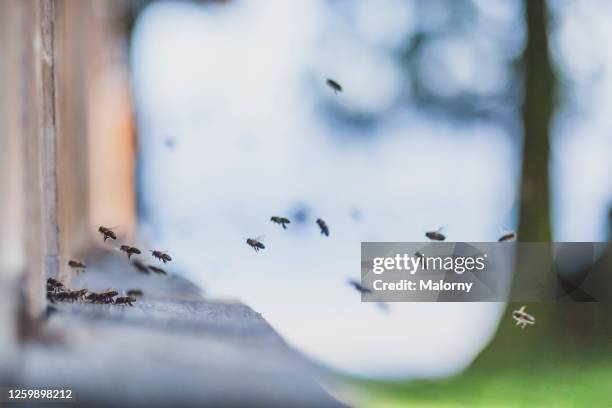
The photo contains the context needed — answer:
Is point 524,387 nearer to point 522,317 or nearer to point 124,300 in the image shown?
point 522,317

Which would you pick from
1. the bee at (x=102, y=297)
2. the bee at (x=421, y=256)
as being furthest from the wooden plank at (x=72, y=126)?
the bee at (x=421, y=256)

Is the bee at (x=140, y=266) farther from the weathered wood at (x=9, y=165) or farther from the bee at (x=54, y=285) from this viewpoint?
the weathered wood at (x=9, y=165)

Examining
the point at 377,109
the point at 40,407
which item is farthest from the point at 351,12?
the point at 40,407

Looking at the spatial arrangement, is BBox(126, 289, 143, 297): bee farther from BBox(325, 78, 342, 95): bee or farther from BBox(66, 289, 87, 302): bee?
BBox(325, 78, 342, 95): bee

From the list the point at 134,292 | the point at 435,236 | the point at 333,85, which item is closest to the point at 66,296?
the point at 134,292

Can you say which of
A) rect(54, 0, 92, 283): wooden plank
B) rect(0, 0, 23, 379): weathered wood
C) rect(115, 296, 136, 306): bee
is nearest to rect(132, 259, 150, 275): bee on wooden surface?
rect(115, 296, 136, 306): bee

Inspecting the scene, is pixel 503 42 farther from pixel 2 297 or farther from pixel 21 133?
pixel 2 297
